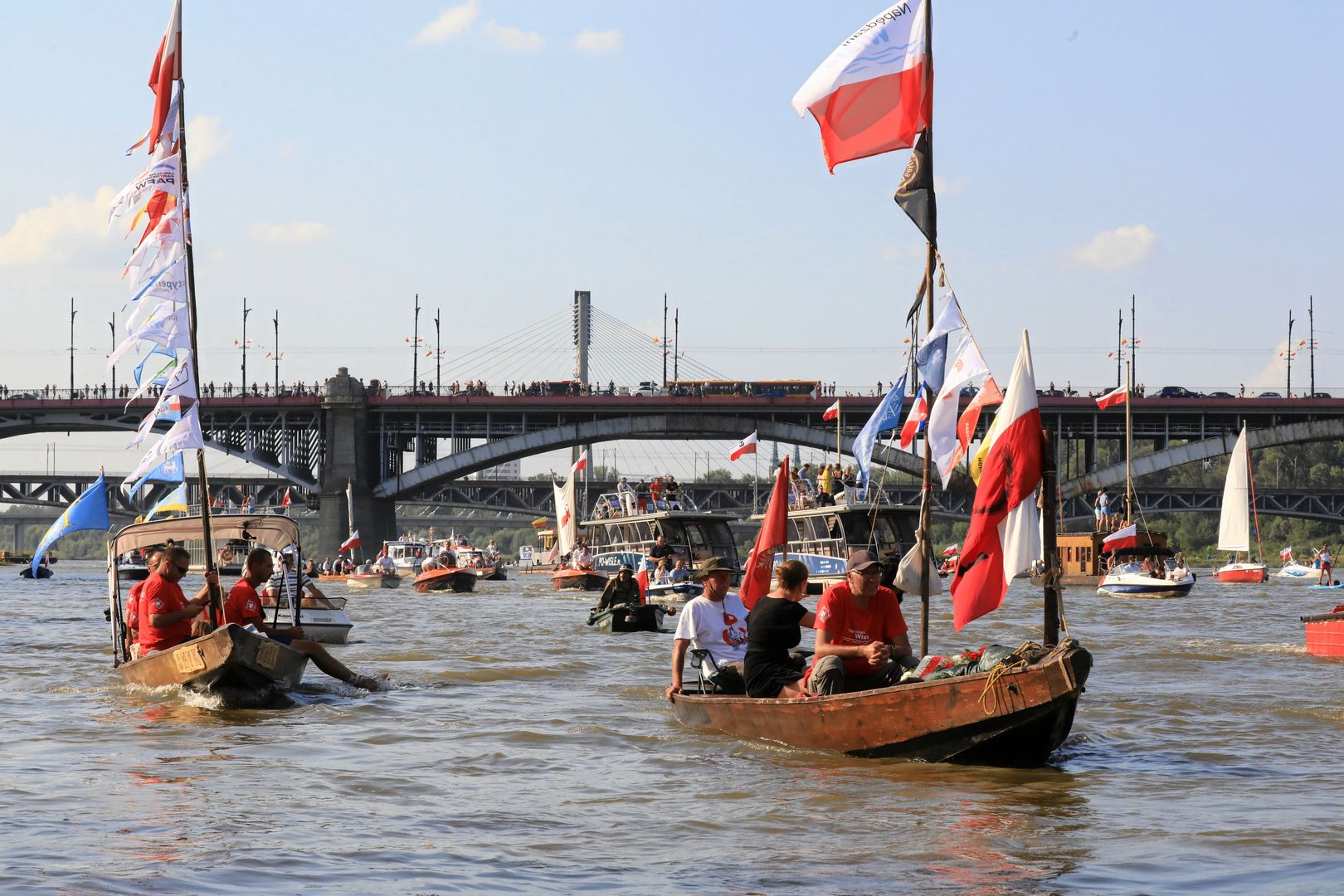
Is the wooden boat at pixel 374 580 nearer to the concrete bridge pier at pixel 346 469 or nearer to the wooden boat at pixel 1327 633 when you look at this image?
the concrete bridge pier at pixel 346 469

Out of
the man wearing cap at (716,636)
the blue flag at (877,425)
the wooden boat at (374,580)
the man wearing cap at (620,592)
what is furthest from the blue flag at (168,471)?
the wooden boat at (374,580)

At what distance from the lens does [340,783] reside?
12742 mm

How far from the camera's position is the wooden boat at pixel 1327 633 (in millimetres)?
25500

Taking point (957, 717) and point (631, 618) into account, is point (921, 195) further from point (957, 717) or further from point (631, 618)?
point (631, 618)

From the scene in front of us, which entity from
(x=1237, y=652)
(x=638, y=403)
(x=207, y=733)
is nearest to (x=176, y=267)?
(x=207, y=733)

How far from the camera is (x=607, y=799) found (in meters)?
12.2

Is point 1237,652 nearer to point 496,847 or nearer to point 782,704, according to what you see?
point 782,704

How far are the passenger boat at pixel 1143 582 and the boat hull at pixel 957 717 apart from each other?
49916 millimetres

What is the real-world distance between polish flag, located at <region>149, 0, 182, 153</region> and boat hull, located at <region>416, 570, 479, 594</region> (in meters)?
43.7

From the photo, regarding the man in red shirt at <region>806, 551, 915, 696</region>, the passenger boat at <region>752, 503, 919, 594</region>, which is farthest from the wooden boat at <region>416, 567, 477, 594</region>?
the man in red shirt at <region>806, 551, 915, 696</region>

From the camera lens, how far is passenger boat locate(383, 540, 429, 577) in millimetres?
90500

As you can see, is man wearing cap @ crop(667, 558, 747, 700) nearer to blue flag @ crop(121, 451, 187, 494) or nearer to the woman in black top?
the woman in black top

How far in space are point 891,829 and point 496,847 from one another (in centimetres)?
255

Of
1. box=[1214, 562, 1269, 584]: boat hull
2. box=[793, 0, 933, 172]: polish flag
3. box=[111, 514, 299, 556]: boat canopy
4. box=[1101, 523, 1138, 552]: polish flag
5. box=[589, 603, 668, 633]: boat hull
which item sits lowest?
box=[1214, 562, 1269, 584]: boat hull
